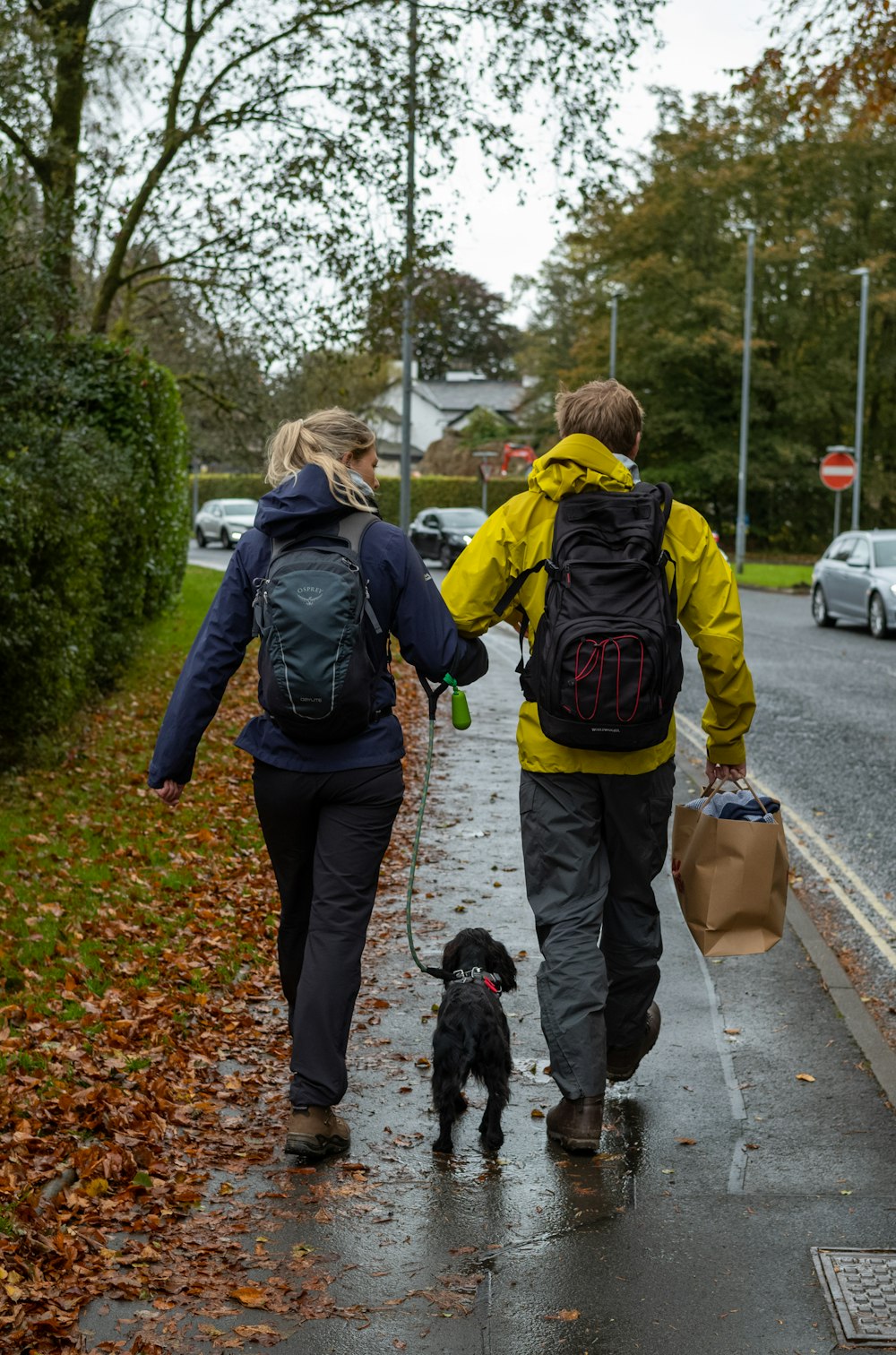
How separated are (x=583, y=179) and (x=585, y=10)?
1.54 metres

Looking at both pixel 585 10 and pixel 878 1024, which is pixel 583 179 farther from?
pixel 878 1024

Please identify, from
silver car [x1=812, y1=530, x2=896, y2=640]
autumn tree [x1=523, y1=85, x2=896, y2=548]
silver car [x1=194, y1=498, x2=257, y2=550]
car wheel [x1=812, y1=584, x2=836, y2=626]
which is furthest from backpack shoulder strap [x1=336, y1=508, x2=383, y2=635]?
autumn tree [x1=523, y1=85, x2=896, y2=548]

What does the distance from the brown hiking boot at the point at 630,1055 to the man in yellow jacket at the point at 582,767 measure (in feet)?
0.88

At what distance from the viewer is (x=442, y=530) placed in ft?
128

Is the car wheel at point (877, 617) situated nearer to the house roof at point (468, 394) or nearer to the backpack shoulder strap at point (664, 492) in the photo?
the backpack shoulder strap at point (664, 492)

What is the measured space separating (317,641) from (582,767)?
2.73 ft

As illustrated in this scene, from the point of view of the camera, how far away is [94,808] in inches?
366

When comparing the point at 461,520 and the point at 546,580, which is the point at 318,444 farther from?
the point at 461,520

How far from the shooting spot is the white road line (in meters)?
7.09

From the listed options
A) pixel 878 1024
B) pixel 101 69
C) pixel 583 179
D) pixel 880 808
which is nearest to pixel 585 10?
pixel 583 179

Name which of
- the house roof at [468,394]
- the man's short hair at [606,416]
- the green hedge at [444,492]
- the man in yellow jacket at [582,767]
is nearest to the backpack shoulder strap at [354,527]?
the man in yellow jacket at [582,767]

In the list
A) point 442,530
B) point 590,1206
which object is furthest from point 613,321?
point 590,1206

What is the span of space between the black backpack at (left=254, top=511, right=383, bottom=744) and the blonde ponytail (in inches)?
8.8

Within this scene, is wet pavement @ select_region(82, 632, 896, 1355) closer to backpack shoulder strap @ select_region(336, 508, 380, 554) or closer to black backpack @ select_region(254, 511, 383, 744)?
black backpack @ select_region(254, 511, 383, 744)
